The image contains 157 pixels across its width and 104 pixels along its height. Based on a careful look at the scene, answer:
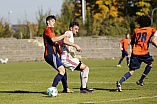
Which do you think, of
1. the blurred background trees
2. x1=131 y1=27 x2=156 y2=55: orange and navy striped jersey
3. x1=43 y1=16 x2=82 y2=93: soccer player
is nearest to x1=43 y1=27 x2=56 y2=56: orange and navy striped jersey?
x1=43 y1=16 x2=82 y2=93: soccer player

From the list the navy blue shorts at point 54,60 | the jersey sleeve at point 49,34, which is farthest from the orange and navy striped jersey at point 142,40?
the jersey sleeve at point 49,34

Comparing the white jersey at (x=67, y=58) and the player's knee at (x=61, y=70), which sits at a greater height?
the white jersey at (x=67, y=58)

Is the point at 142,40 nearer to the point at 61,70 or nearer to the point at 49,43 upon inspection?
the point at 61,70

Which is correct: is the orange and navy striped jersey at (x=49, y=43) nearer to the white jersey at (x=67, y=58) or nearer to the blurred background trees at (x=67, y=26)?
the white jersey at (x=67, y=58)

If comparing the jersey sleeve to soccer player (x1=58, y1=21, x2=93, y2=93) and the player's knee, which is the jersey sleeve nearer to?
soccer player (x1=58, y1=21, x2=93, y2=93)

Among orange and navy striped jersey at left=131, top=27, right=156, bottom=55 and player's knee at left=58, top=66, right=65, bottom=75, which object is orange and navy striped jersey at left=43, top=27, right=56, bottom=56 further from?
orange and navy striped jersey at left=131, top=27, right=156, bottom=55

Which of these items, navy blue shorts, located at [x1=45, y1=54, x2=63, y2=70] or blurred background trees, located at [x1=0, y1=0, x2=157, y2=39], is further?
blurred background trees, located at [x1=0, y1=0, x2=157, y2=39]

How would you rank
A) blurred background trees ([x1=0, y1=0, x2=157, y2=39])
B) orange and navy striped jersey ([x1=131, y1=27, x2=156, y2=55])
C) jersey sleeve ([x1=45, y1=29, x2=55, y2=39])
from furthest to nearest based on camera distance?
blurred background trees ([x1=0, y1=0, x2=157, y2=39]) < orange and navy striped jersey ([x1=131, y1=27, x2=156, y2=55]) < jersey sleeve ([x1=45, y1=29, x2=55, y2=39])

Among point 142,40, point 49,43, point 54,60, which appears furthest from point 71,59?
point 142,40

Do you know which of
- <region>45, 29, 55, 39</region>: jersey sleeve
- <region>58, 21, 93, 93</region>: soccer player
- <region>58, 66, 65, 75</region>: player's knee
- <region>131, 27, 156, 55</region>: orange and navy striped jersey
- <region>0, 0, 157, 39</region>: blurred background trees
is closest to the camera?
<region>45, 29, 55, 39</region>: jersey sleeve

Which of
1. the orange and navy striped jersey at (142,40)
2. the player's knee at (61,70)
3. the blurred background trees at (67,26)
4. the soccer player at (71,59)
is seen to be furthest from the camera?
the blurred background trees at (67,26)

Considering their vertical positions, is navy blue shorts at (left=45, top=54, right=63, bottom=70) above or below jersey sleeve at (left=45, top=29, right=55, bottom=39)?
below

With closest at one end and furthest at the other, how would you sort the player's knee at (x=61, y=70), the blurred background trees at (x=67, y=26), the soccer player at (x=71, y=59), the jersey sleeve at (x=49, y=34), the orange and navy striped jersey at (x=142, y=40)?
the jersey sleeve at (x=49, y=34) < the player's knee at (x=61, y=70) < the soccer player at (x=71, y=59) < the orange and navy striped jersey at (x=142, y=40) < the blurred background trees at (x=67, y=26)

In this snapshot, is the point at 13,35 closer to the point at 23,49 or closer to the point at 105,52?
the point at 23,49
